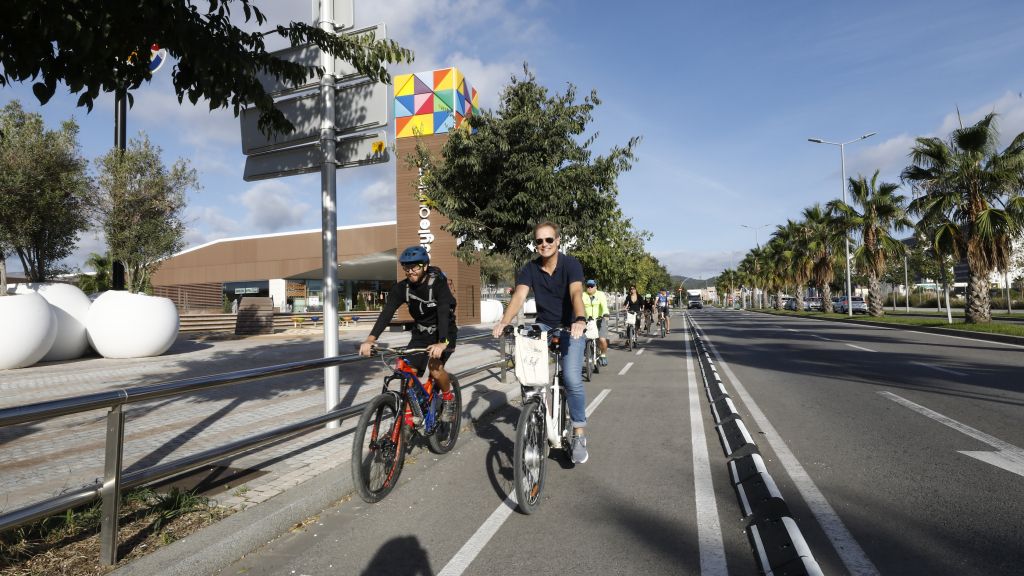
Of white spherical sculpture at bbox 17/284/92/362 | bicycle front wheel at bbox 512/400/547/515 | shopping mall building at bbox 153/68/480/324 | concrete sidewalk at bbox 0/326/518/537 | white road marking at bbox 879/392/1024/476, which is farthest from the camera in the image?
shopping mall building at bbox 153/68/480/324

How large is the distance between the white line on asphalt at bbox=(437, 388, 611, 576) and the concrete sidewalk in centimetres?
123

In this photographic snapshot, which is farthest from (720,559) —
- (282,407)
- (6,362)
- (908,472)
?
(6,362)

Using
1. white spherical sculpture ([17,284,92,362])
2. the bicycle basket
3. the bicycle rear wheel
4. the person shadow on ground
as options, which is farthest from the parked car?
the person shadow on ground

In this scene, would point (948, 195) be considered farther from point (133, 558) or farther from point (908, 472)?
point (133, 558)

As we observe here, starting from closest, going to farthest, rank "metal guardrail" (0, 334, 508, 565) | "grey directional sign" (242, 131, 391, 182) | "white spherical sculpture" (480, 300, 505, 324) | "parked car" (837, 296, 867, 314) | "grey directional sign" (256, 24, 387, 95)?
"metal guardrail" (0, 334, 508, 565) → "grey directional sign" (256, 24, 387, 95) → "grey directional sign" (242, 131, 391, 182) → "white spherical sculpture" (480, 300, 505, 324) → "parked car" (837, 296, 867, 314)

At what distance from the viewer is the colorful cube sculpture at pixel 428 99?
3009 centimetres

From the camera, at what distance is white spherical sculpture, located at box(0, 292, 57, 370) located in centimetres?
1077

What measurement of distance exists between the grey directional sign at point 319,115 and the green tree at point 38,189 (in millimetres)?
14894

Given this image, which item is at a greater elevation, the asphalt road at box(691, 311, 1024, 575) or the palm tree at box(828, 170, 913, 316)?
the palm tree at box(828, 170, 913, 316)

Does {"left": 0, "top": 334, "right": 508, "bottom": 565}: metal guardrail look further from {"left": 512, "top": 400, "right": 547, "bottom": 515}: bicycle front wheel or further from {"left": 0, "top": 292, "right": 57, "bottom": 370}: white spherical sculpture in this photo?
{"left": 0, "top": 292, "right": 57, "bottom": 370}: white spherical sculpture

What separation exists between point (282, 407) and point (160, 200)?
16719 mm

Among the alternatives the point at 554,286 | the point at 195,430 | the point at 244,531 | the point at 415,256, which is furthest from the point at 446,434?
the point at 195,430

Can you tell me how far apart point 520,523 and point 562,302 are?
1.67 metres

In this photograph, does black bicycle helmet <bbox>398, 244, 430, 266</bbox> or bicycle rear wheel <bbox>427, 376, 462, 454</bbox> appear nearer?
black bicycle helmet <bbox>398, 244, 430, 266</bbox>
